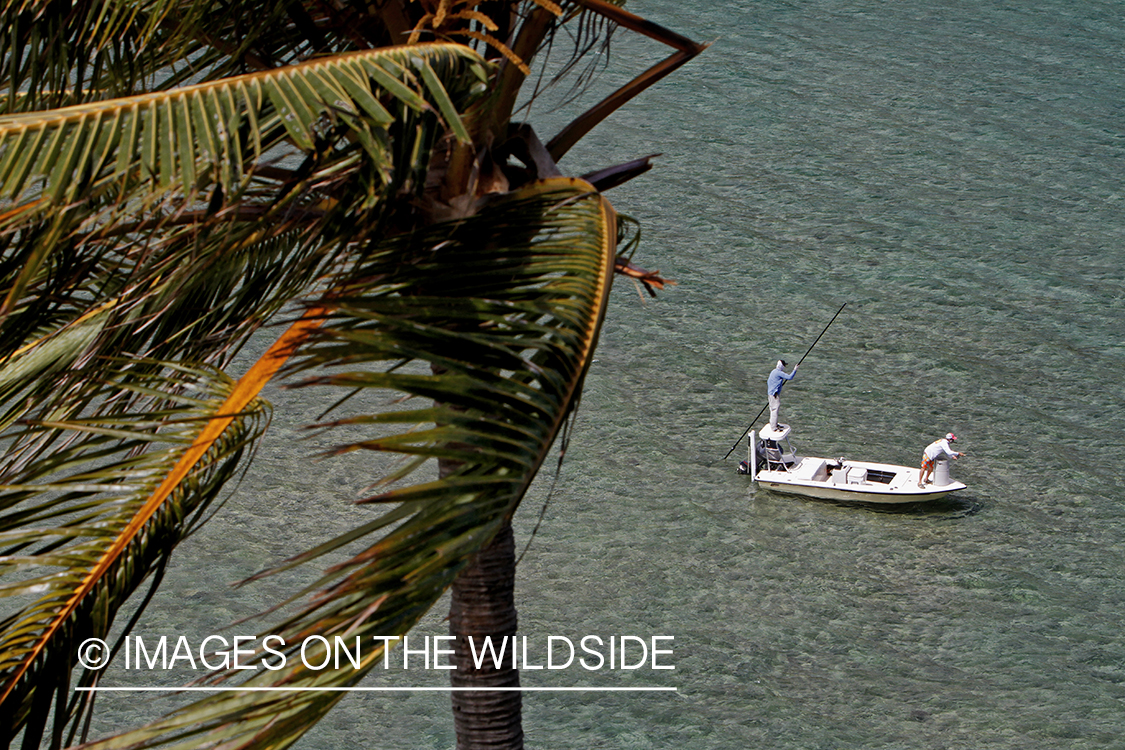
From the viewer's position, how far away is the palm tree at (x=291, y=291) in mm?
2648

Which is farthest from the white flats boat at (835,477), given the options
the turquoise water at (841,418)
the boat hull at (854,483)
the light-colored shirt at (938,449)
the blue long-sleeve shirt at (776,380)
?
the blue long-sleeve shirt at (776,380)

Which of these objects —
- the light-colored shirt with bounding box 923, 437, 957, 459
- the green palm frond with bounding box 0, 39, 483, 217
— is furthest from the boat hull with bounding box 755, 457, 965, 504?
the green palm frond with bounding box 0, 39, 483, 217

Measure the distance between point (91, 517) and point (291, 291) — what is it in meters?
0.82

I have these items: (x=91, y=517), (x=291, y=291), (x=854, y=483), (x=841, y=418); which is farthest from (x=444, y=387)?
(x=841, y=418)

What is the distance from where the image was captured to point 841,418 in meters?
12.2

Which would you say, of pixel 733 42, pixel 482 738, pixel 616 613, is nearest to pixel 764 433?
pixel 616 613

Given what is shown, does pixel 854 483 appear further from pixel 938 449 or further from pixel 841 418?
pixel 841 418

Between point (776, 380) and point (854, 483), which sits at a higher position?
point (776, 380)

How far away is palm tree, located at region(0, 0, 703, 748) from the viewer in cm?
265

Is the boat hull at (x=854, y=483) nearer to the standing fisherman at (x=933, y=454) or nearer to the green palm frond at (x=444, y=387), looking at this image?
A: the standing fisherman at (x=933, y=454)

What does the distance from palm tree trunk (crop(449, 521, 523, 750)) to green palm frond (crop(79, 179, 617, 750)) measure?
110 cm

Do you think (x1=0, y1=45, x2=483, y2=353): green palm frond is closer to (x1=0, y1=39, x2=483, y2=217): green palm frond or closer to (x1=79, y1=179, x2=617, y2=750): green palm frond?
(x1=0, y1=39, x2=483, y2=217): green palm frond

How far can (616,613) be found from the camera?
9.62 m

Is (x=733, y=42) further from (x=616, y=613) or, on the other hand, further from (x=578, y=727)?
(x=578, y=727)
